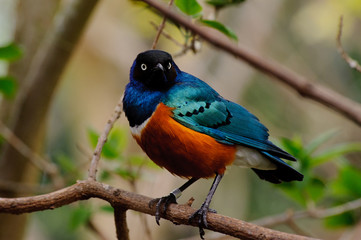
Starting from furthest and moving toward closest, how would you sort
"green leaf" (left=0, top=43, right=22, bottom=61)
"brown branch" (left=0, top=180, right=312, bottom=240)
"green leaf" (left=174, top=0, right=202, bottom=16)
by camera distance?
"green leaf" (left=0, top=43, right=22, bottom=61) < "green leaf" (left=174, top=0, right=202, bottom=16) < "brown branch" (left=0, top=180, right=312, bottom=240)

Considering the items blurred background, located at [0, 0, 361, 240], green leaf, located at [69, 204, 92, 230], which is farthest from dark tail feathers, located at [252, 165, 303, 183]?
blurred background, located at [0, 0, 361, 240]

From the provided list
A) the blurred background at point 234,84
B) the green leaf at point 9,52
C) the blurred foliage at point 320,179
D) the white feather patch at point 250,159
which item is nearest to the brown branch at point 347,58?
the white feather patch at point 250,159

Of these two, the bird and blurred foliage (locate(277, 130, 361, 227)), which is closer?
the bird

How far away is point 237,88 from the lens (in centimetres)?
798

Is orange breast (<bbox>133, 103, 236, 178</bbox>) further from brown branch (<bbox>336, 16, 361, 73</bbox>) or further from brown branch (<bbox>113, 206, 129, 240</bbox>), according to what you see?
brown branch (<bbox>336, 16, 361, 73</bbox>)

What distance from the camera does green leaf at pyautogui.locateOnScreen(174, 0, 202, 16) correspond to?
127 inches

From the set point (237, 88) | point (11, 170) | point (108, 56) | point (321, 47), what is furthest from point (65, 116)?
point (11, 170)

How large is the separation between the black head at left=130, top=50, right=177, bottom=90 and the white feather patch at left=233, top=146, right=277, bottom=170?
73 centimetres

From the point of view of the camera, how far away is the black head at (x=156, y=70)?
346 cm

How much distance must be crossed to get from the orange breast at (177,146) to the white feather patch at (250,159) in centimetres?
23

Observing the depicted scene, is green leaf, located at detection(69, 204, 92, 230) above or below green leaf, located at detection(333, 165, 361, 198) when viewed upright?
below

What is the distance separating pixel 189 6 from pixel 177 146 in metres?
0.93

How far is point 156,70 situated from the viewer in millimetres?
3436

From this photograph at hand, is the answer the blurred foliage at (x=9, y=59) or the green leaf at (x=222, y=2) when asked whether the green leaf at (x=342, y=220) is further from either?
the blurred foliage at (x=9, y=59)
